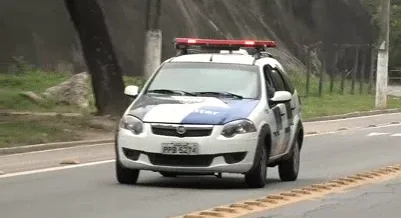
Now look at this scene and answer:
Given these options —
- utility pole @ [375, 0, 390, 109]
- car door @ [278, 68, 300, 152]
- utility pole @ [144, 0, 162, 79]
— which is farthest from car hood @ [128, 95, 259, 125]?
utility pole @ [375, 0, 390, 109]

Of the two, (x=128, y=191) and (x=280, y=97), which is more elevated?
(x=280, y=97)

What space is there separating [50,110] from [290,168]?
42.1 ft

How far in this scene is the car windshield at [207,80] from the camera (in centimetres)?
1481

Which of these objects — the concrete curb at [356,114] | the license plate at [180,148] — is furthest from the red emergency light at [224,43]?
the concrete curb at [356,114]

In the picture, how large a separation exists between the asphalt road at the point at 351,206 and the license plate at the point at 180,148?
5.08 ft

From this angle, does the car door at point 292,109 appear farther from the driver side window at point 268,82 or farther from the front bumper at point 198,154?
the front bumper at point 198,154

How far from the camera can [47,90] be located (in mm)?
30781

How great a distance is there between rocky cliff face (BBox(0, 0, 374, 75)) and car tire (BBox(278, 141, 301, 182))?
23.7 meters

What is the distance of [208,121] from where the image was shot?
45.0ft

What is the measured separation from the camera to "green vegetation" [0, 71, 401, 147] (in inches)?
854

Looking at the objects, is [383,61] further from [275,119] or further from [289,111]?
[275,119]

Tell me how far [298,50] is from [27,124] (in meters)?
38.7

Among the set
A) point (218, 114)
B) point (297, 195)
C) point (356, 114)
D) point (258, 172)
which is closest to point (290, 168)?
point (258, 172)

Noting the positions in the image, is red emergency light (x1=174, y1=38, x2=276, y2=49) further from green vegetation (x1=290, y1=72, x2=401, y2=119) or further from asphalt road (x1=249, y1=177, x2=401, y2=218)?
green vegetation (x1=290, y1=72, x2=401, y2=119)
